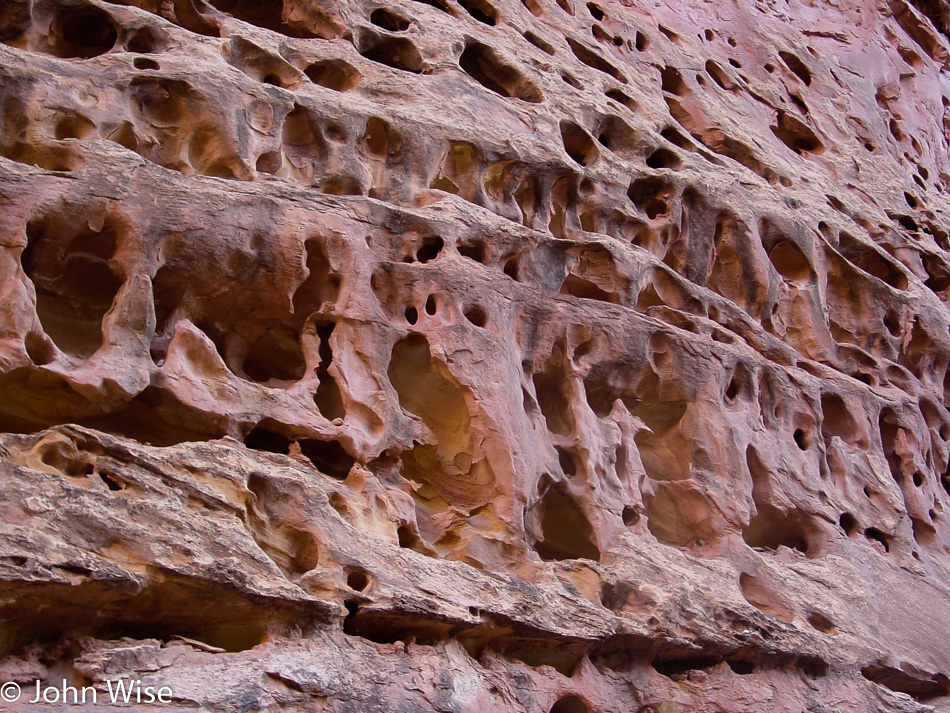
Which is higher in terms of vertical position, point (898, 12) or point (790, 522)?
point (898, 12)

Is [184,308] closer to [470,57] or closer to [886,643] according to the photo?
[470,57]

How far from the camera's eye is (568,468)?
4.74 metres

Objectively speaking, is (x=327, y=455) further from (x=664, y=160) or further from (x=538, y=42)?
(x=538, y=42)

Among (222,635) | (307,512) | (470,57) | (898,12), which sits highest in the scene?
(898,12)

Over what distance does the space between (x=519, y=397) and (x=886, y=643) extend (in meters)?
2.00

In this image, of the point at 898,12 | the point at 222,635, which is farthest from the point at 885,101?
the point at 222,635

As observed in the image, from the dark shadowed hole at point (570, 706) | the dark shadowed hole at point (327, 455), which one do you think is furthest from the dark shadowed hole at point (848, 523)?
the dark shadowed hole at point (327, 455)
